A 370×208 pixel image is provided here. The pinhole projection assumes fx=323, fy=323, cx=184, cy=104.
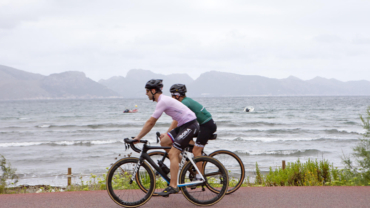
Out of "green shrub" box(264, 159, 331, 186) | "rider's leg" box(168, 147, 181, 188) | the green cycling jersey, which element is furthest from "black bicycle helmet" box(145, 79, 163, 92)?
"green shrub" box(264, 159, 331, 186)

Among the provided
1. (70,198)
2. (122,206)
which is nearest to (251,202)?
(122,206)

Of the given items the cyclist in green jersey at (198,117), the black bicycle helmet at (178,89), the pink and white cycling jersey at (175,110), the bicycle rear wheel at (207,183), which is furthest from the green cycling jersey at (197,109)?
the bicycle rear wheel at (207,183)

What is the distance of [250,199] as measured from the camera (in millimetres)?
5684

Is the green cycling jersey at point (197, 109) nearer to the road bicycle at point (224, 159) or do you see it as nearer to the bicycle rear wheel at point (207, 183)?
the road bicycle at point (224, 159)

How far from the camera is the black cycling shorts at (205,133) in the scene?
560cm

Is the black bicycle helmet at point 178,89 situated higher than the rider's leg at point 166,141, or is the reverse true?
the black bicycle helmet at point 178,89

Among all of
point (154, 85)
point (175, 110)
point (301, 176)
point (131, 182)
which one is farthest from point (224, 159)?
point (301, 176)

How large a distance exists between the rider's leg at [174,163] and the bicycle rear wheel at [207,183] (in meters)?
0.10

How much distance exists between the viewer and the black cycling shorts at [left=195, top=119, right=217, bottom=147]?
5598 millimetres

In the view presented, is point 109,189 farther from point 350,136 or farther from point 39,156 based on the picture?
point 350,136

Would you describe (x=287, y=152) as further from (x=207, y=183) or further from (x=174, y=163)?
(x=174, y=163)

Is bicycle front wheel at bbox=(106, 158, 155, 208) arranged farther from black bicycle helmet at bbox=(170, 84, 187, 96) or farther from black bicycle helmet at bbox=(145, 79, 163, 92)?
black bicycle helmet at bbox=(170, 84, 187, 96)

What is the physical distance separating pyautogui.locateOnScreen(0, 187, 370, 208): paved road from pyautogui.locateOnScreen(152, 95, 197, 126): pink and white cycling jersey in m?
1.43

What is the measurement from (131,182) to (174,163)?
0.76 meters
